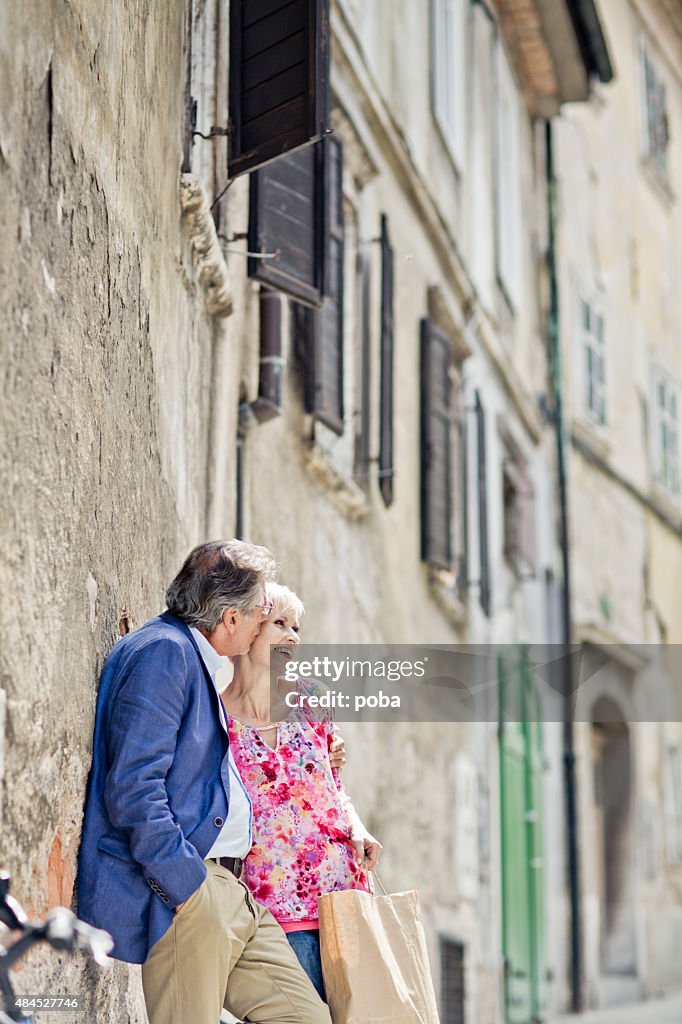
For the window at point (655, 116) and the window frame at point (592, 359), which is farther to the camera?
the window at point (655, 116)

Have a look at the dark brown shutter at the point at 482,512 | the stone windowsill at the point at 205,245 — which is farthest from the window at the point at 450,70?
the stone windowsill at the point at 205,245

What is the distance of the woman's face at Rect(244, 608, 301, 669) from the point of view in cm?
365

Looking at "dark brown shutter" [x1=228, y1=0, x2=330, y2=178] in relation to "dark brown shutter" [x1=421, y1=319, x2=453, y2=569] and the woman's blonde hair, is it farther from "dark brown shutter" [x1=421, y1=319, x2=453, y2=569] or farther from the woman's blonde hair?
"dark brown shutter" [x1=421, y1=319, x2=453, y2=569]

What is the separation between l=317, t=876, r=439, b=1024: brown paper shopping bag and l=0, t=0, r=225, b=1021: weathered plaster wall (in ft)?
1.65

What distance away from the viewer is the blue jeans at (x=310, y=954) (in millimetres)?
3494

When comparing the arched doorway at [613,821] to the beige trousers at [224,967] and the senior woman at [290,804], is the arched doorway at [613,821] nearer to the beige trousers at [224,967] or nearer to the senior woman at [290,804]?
the senior woman at [290,804]

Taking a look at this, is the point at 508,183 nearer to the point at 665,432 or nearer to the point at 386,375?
the point at 665,432

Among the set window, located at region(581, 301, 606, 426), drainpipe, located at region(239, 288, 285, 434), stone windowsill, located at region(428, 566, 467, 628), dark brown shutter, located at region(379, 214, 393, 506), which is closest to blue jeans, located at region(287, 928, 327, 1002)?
drainpipe, located at region(239, 288, 285, 434)

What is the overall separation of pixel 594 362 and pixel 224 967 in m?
12.7

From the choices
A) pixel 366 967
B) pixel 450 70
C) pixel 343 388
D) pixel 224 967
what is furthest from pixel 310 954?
pixel 450 70

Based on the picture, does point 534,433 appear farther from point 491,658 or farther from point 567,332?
point 491,658

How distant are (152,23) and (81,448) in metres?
1.51

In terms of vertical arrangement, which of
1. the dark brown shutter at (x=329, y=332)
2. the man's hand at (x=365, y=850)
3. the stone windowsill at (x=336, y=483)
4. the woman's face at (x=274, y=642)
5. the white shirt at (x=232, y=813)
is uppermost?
the dark brown shutter at (x=329, y=332)

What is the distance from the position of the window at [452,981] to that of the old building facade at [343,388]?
4 centimetres
